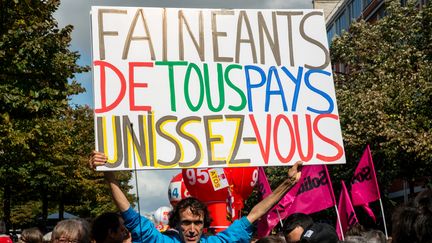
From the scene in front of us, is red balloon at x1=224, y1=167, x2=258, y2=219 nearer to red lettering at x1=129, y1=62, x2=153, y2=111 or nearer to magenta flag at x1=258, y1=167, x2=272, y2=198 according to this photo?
magenta flag at x1=258, y1=167, x2=272, y2=198

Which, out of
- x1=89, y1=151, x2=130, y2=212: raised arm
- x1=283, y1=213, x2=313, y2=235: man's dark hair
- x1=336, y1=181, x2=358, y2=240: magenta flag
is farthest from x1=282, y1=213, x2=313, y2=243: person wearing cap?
x1=336, y1=181, x2=358, y2=240: magenta flag

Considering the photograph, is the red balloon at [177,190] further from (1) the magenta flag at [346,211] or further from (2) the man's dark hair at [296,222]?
(2) the man's dark hair at [296,222]

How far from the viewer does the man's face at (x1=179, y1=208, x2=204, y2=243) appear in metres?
4.38

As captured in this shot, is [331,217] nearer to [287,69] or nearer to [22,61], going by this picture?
[22,61]

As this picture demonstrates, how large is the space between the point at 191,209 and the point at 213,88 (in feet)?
3.18

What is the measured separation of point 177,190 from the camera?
1384cm

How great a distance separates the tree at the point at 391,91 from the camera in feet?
63.6

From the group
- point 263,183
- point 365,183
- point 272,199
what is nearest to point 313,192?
point 365,183

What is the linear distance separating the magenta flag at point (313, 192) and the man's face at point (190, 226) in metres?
5.44

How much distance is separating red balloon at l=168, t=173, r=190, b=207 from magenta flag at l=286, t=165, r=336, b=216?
13.0 ft

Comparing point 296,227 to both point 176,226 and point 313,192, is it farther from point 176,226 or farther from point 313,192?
point 313,192

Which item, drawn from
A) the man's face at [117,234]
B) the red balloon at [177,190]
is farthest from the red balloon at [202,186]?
the man's face at [117,234]

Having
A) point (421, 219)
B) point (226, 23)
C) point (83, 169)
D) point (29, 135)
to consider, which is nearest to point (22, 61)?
point (29, 135)

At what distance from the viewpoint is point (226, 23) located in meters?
5.16
